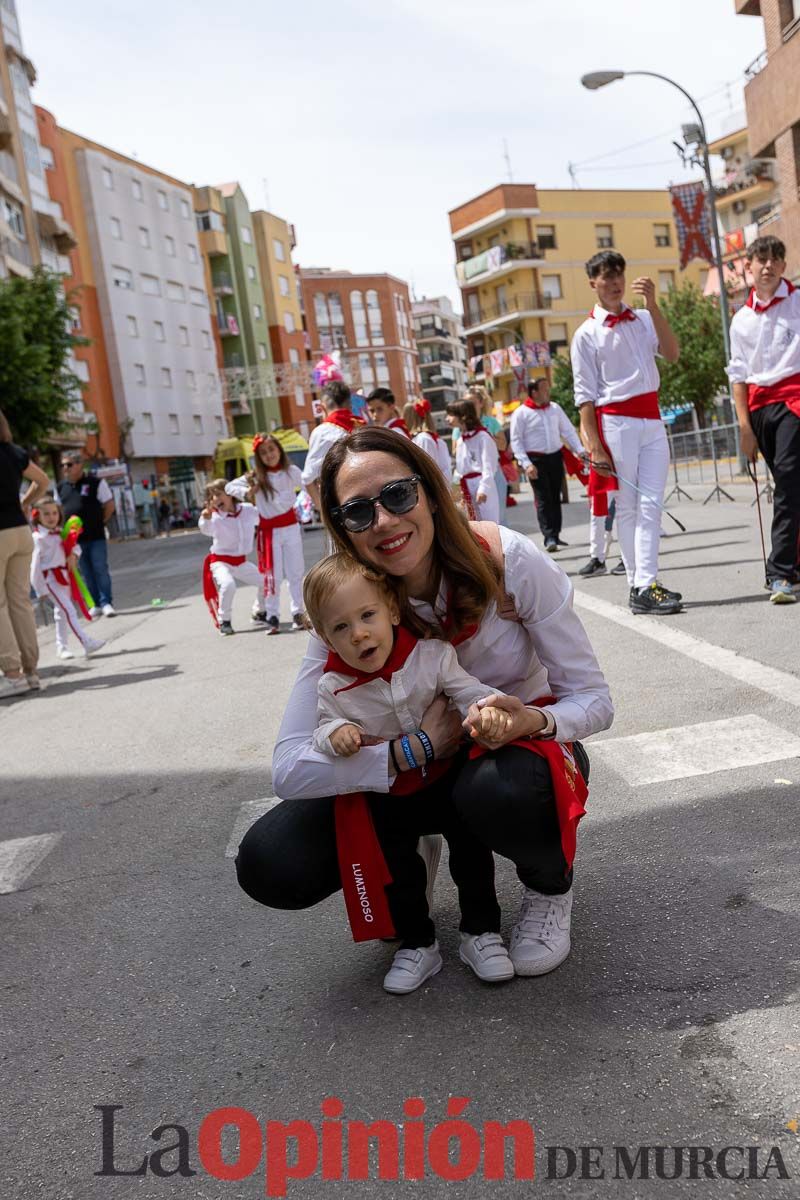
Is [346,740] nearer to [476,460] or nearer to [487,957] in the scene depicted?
[487,957]

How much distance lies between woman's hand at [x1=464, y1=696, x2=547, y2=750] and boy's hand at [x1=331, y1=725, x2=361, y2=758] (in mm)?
247

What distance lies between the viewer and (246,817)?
4.77 m

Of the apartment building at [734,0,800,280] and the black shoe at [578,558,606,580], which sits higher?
the apartment building at [734,0,800,280]

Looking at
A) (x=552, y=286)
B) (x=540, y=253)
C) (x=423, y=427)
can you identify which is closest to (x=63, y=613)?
(x=423, y=427)

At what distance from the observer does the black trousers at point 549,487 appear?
13.8 meters

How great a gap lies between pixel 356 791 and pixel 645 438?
5720mm

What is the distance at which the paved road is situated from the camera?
2305mm

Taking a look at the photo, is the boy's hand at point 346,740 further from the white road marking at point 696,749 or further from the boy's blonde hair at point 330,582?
the white road marking at point 696,749

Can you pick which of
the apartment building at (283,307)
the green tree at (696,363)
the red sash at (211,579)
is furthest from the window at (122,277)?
the red sash at (211,579)

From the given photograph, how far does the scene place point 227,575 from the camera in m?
11.5

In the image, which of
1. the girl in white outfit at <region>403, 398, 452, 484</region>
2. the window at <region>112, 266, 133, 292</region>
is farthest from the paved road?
the window at <region>112, 266, 133, 292</region>

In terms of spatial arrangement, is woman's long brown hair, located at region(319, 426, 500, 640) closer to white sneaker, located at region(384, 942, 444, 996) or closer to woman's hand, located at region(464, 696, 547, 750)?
woman's hand, located at region(464, 696, 547, 750)

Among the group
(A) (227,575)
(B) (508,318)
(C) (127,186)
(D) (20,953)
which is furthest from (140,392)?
(D) (20,953)

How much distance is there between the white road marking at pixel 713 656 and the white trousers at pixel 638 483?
32 centimetres
